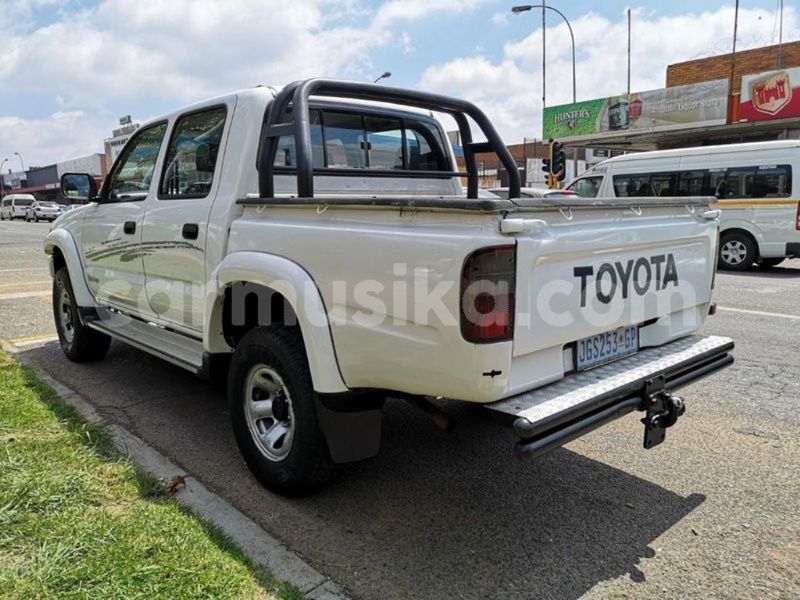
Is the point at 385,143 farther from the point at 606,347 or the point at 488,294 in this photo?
the point at 488,294

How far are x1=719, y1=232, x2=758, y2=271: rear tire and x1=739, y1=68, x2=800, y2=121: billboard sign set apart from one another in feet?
30.3

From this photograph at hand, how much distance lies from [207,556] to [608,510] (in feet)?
6.38

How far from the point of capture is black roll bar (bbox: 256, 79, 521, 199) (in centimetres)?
328

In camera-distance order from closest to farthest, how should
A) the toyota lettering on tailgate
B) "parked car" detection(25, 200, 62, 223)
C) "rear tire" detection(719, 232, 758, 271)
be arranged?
the toyota lettering on tailgate → "rear tire" detection(719, 232, 758, 271) → "parked car" detection(25, 200, 62, 223)

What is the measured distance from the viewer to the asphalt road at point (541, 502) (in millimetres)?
2648

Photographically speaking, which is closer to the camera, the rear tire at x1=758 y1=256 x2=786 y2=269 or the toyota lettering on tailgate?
the toyota lettering on tailgate

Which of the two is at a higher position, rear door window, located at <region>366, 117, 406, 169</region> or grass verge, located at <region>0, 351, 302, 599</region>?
rear door window, located at <region>366, 117, 406, 169</region>

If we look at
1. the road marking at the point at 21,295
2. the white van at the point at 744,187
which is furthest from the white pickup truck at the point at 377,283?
the white van at the point at 744,187

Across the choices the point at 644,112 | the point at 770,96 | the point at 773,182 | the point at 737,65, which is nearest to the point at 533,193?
the point at 773,182

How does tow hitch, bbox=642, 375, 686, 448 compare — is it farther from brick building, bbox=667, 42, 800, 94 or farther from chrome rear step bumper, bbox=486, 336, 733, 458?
brick building, bbox=667, 42, 800, 94

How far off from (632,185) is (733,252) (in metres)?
2.83

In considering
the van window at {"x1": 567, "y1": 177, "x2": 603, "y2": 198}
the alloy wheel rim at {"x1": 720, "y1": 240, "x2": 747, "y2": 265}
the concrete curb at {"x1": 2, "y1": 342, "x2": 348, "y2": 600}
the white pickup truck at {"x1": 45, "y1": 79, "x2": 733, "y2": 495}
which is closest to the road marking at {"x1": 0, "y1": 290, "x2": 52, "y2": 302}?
the white pickup truck at {"x1": 45, "y1": 79, "x2": 733, "y2": 495}

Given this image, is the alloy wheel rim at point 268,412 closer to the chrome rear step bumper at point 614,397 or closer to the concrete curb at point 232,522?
the concrete curb at point 232,522

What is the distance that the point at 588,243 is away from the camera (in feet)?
9.12
